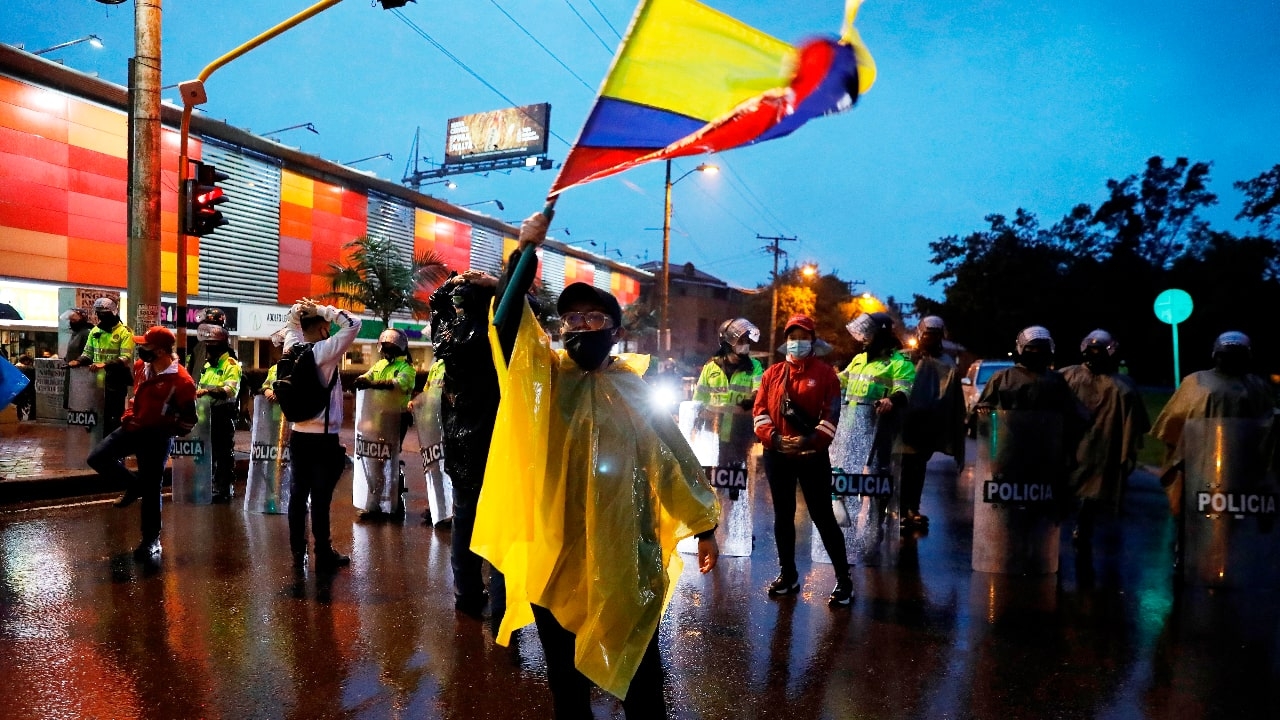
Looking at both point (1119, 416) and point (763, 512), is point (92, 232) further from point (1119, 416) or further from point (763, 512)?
point (1119, 416)

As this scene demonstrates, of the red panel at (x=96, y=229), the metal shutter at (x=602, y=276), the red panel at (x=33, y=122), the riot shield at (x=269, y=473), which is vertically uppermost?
the red panel at (x=33, y=122)

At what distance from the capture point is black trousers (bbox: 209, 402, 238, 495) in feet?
31.1

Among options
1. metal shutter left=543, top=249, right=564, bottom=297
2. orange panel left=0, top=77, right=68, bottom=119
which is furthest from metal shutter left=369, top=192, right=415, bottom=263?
orange panel left=0, top=77, right=68, bottom=119

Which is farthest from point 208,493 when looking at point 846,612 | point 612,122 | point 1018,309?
point 1018,309

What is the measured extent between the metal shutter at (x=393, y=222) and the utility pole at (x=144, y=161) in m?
18.2

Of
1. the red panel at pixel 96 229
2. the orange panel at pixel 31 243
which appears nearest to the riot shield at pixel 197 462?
the orange panel at pixel 31 243

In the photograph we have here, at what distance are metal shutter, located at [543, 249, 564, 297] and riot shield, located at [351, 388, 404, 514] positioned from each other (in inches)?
1272

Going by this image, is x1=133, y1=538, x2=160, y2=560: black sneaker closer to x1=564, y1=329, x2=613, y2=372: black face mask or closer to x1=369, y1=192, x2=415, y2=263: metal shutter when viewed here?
x1=564, y1=329, x2=613, y2=372: black face mask

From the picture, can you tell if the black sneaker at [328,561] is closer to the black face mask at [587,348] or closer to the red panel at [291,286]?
the black face mask at [587,348]

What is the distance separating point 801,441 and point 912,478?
4062mm

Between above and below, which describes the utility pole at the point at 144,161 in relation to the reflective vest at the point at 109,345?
above

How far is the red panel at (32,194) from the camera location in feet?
59.5

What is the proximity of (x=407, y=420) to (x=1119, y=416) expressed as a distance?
6.71 m

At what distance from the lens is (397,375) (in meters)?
8.66
